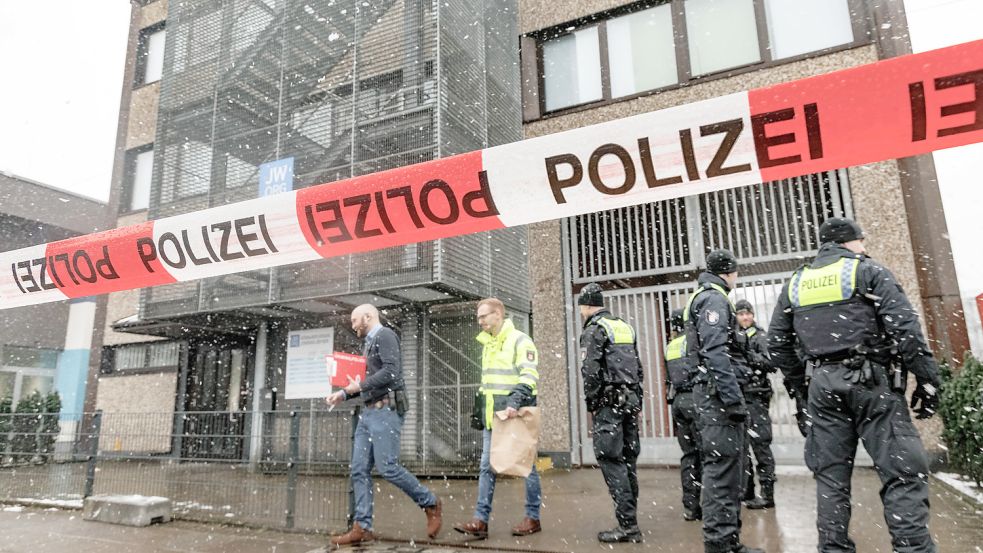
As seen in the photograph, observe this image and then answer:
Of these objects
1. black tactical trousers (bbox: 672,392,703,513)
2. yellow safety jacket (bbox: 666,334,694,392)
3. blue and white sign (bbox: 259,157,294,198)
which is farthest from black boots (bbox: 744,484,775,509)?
blue and white sign (bbox: 259,157,294,198)

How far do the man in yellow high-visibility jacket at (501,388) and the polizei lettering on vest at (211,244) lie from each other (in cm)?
190

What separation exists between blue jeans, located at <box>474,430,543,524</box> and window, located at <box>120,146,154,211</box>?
47.1 feet

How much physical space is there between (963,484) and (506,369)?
5.24 metres

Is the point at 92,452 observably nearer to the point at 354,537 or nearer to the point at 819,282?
the point at 354,537

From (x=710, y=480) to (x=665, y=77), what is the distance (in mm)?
8139

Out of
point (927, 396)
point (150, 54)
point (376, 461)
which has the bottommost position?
point (376, 461)

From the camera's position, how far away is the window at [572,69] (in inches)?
423

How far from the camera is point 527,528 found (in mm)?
4742

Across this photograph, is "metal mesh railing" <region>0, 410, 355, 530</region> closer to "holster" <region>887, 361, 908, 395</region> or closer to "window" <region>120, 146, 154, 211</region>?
"holster" <region>887, 361, 908, 395</region>

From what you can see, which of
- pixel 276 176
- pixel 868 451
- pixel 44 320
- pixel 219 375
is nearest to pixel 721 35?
pixel 276 176

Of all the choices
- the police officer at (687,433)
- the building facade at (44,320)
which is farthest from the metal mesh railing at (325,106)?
the building facade at (44,320)

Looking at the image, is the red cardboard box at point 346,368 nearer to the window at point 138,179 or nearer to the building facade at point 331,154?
the building facade at point 331,154

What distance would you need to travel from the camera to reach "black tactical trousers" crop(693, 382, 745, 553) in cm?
358

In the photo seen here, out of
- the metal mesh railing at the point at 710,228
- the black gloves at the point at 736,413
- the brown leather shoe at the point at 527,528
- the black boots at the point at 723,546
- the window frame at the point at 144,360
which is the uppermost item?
the metal mesh railing at the point at 710,228
